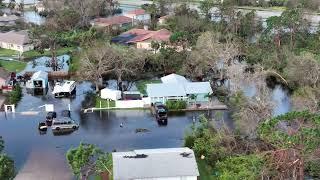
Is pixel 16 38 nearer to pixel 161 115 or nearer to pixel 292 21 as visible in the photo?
pixel 161 115

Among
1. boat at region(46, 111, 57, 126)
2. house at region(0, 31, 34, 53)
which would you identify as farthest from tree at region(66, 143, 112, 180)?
house at region(0, 31, 34, 53)

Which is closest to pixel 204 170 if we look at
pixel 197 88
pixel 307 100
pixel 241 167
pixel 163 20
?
pixel 241 167

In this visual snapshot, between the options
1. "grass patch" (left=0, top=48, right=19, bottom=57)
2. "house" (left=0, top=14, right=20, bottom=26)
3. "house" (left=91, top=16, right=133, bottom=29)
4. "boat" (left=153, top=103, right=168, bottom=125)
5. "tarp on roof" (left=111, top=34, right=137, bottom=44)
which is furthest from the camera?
"house" (left=0, top=14, right=20, bottom=26)

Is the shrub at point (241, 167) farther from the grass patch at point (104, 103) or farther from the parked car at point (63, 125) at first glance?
the grass patch at point (104, 103)

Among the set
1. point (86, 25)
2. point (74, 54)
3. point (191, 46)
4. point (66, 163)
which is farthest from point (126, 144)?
point (86, 25)

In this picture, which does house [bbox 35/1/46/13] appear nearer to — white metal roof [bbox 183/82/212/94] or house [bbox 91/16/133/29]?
house [bbox 91/16/133/29]

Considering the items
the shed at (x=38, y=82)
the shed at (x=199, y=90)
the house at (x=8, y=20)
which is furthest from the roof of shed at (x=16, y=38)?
the shed at (x=199, y=90)

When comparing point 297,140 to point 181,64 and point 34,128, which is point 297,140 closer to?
point 34,128
